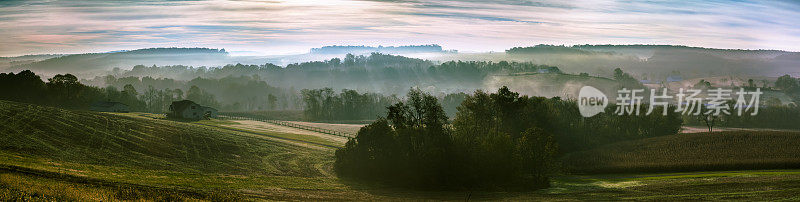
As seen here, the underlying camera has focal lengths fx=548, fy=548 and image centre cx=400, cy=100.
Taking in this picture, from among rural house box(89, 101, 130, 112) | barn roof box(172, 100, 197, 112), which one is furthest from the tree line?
barn roof box(172, 100, 197, 112)

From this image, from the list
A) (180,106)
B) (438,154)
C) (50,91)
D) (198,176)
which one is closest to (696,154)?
(438,154)

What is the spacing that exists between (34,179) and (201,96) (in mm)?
163997

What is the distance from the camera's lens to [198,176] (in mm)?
43562

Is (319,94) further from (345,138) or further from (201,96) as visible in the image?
(345,138)

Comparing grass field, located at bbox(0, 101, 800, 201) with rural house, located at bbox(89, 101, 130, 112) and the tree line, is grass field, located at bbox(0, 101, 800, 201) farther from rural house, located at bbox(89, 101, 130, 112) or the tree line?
rural house, located at bbox(89, 101, 130, 112)

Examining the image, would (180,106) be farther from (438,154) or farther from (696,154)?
(696,154)

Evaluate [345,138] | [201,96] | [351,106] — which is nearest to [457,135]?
[345,138]

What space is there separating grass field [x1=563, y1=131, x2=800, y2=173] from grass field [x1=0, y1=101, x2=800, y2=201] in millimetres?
3064

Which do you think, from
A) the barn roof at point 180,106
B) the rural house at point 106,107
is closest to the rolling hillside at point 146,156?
the barn roof at point 180,106

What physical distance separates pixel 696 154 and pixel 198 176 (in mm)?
53542

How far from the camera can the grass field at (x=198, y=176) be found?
33094 mm

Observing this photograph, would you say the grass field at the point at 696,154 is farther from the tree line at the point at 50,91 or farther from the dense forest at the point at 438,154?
the tree line at the point at 50,91

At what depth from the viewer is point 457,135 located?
58.3 meters

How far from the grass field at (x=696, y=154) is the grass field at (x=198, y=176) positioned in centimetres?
306
